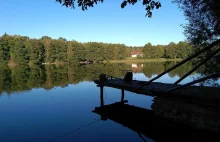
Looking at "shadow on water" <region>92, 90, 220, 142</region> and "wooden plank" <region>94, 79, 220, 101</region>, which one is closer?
"shadow on water" <region>92, 90, 220, 142</region>

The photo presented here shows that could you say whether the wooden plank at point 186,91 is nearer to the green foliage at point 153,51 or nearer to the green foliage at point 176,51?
the green foliage at point 176,51

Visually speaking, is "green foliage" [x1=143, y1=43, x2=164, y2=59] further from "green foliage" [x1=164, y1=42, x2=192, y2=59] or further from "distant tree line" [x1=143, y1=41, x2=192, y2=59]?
"green foliage" [x1=164, y1=42, x2=192, y2=59]

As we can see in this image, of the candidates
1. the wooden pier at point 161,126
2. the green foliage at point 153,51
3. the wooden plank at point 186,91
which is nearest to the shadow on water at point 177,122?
the wooden pier at point 161,126

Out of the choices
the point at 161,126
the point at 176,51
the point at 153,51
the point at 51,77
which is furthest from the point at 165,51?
the point at 161,126

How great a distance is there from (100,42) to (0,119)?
5449 inches

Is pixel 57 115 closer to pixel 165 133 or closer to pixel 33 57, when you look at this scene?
pixel 165 133

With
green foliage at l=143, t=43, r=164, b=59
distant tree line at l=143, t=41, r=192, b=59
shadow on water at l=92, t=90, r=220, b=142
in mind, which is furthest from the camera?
green foliage at l=143, t=43, r=164, b=59

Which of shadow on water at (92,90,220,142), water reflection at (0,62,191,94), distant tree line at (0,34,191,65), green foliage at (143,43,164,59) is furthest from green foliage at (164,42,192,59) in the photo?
shadow on water at (92,90,220,142)

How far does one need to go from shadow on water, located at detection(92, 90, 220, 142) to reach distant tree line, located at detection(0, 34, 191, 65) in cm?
9507

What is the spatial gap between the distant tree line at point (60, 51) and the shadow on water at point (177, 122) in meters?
95.1

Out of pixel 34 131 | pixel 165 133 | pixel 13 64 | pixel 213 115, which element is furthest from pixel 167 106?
pixel 13 64

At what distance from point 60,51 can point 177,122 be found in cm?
12612

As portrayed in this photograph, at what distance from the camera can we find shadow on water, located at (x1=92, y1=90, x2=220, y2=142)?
485 inches

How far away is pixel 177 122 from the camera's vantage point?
46.6 feet
